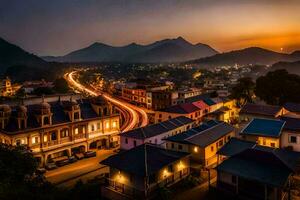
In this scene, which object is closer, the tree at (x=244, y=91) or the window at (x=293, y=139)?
the window at (x=293, y=139)

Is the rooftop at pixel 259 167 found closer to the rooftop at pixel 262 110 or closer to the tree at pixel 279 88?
the rooftop at pixel 262 110

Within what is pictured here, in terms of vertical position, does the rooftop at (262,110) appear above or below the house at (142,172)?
above

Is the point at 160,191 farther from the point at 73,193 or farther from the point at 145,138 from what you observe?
the point at 145,138

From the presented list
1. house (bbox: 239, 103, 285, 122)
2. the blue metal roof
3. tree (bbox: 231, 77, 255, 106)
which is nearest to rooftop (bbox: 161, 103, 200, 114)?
house (bbox: 239, 103, 285, 122)

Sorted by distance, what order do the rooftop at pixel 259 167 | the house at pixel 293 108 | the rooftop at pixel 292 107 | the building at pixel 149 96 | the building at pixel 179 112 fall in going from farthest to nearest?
the building at pixel 149 96
the building at pixel 179 112
the rooftop at pixel 292 107
the house at pixel 293 108
the rooftop at pixel 259 167

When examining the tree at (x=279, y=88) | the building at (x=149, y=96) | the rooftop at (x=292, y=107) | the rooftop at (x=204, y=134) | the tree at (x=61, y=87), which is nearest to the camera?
the rooftop at (x=204, y=134)

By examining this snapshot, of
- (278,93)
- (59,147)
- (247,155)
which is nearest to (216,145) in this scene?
(247,155)

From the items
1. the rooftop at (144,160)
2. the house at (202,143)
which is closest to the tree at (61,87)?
the house at (202,143)
